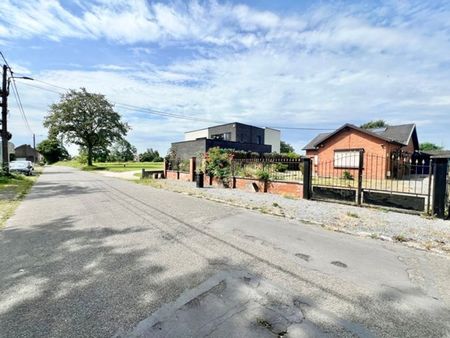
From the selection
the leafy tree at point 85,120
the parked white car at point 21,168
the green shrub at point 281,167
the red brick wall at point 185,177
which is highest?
the leafy tree at point 85,120

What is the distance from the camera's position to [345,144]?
20906 mm

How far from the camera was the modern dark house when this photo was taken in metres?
26.3

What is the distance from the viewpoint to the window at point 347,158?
64.1 ft

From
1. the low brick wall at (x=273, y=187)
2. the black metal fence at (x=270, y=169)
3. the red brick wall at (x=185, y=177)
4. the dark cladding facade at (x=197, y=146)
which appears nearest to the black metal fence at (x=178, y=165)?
the red brick wall at (x=185, y=177)

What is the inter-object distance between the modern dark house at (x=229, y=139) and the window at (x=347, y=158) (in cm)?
1188

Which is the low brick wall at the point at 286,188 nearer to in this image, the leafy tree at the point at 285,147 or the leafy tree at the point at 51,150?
the leafy tree at the point at 285,147

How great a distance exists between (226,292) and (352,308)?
149 cm

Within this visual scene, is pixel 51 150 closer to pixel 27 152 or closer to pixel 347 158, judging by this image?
pixel 27 152

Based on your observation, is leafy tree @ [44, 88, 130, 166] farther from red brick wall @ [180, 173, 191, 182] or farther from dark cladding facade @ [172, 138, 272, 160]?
red brick wall @ [180, 173, 191, 182]

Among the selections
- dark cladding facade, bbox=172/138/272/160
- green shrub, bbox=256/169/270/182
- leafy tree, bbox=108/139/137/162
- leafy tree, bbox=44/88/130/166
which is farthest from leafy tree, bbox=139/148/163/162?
green shrub, bbox=256/169/270/182

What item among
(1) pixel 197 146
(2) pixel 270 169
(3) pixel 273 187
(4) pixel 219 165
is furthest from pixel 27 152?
(3) pixel 273 187

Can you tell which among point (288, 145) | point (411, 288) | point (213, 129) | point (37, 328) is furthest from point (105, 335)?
point (288, 145)

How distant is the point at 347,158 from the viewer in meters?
20.3

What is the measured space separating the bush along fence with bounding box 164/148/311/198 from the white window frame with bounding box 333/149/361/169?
8415 millimetres
